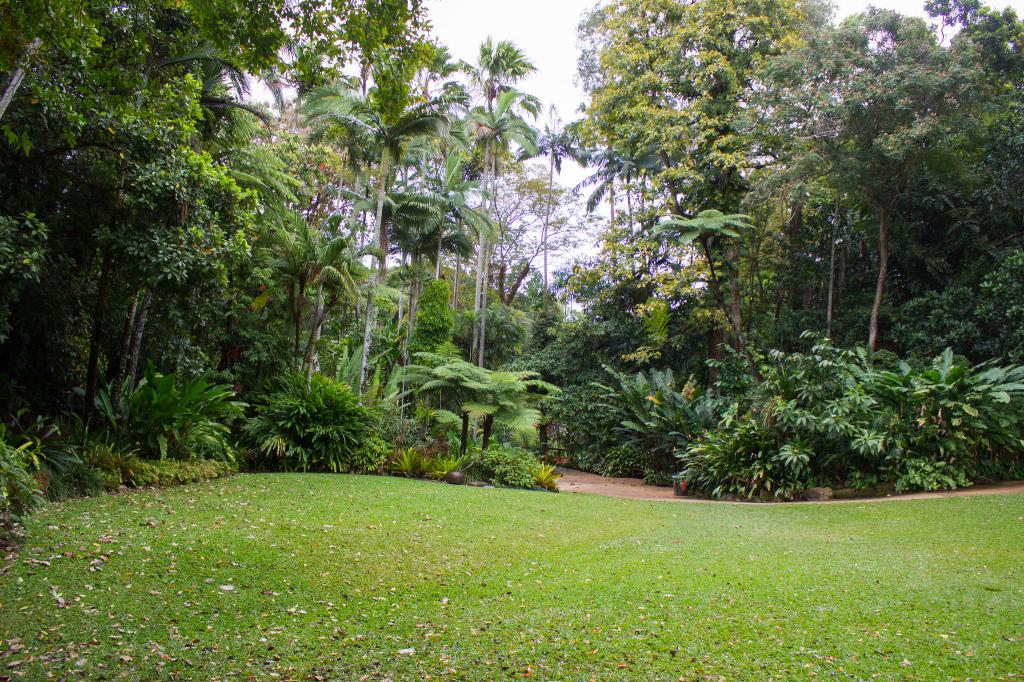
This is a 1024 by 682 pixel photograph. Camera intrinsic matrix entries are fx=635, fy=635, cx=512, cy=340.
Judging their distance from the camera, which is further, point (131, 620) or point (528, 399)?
point (528, 399)

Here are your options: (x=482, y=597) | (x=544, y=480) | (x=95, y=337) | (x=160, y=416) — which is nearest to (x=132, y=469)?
(x=160, y=416)

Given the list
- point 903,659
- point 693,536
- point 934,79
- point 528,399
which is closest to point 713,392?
point 528,399

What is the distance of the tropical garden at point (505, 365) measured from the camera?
3.62 meters

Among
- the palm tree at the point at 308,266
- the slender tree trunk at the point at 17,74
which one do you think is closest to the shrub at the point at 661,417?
the palm tree at the point at 308,266

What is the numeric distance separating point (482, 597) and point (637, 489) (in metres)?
9.06

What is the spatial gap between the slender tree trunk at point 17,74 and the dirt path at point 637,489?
8734mm

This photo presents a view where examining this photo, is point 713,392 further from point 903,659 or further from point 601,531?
point 903,659

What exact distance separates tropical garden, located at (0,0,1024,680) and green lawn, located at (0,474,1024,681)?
0.03 m

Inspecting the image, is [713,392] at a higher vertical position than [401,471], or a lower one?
higher

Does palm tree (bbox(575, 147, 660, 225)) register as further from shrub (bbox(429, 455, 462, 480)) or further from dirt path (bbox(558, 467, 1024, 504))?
shrub (bbox(429, 455, 462, 480))

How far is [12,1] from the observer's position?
3732mm

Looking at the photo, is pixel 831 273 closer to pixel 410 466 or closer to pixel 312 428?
pixel 410 466

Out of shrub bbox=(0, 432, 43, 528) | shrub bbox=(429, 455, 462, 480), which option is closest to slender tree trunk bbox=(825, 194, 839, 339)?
shrub bbox=(429, 455, 462, 480)

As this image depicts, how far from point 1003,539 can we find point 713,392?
876cm
